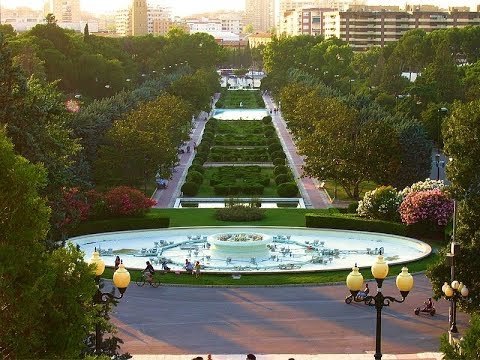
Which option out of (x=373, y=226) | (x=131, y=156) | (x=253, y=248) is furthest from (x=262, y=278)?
(x=131, y=156)

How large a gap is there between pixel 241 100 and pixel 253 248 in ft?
311

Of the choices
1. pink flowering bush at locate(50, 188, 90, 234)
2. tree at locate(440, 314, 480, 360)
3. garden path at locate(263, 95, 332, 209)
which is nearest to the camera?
tree at locate(440, 314, 480, 360)

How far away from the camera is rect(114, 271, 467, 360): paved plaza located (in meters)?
25.4

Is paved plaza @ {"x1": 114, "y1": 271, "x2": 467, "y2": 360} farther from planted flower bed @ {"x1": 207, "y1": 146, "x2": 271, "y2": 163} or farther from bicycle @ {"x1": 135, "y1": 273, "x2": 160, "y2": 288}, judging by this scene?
planted flower bed @ {"x1": 207, "y1": 146, "x2": 271, "y2": 163}

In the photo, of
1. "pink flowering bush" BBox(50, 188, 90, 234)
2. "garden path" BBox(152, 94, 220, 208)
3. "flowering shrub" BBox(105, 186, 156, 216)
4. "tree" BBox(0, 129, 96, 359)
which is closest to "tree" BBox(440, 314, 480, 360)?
"tree" BBox(0, 129, 96, 359)

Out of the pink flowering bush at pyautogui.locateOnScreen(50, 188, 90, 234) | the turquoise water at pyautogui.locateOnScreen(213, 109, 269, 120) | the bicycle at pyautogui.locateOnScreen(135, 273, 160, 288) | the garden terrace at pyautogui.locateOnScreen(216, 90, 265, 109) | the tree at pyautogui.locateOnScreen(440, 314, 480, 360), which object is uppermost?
the tree at pyautogui.locateOnScreen(440, 314, 480, 360)

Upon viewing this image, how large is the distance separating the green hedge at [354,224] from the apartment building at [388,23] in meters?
139

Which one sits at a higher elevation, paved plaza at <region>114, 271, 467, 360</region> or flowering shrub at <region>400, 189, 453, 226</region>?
flowering shrub at <region>400, 189, 453, 226</region>

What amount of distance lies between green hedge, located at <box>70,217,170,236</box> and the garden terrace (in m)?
78.1

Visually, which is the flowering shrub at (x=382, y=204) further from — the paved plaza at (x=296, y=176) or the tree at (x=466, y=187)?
the tree at (x=466, y=187)

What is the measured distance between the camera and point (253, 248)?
123 ft

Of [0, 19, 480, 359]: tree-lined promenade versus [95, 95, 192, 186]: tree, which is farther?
[95, 95, 192, 186]: tree

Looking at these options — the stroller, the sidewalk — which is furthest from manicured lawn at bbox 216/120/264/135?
the sidewalk

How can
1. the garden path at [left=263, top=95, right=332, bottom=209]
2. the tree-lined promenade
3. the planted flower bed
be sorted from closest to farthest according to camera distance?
the tree-lined promenade
the garden path at [left=263, top=95, right=332, bottom=209]
the planted flower bed
